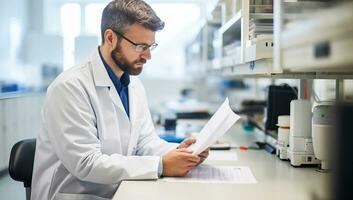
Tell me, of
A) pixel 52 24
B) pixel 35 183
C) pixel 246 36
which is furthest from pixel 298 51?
pixel 52 24

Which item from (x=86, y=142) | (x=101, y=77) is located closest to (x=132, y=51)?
(x=101, y=77)

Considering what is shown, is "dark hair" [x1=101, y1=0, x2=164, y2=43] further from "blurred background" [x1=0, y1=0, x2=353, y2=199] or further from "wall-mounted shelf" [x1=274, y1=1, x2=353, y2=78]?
"wall-mounted shelf" [x1=274, y1=1, x2=353, y2=78]

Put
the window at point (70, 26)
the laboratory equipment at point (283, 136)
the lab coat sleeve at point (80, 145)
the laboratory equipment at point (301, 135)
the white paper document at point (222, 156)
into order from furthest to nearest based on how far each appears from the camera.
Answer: the window at point (70, 26), the white paper document at point (222, 156), the laboratory equipment at point (283, 136), the laboratory equipment at point (301, 135), the lab coat sleeve at point (80, 145)

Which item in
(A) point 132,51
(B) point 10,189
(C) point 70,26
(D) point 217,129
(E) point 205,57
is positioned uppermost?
(C) point 70,26

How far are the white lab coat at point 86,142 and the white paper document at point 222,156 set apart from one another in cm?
23

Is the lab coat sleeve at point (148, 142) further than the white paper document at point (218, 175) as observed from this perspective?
Yes

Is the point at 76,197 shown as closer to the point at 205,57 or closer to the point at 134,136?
the point at 134,136

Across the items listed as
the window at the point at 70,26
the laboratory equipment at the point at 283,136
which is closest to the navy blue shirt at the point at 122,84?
the laboratory equipment at the point at 283,136

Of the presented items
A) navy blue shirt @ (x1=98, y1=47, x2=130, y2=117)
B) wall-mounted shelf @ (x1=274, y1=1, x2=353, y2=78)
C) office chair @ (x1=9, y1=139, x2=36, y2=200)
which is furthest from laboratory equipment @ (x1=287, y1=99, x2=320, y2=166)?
office chair @ (x1=9, y1=139, x2=36, y2=200)

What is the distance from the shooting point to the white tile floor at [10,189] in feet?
9.96

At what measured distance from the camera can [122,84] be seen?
5.65ft

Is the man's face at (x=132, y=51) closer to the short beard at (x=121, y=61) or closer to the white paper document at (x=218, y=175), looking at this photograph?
the short beard at (x=121, y=61)

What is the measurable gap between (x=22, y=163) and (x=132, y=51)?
0.66 metres

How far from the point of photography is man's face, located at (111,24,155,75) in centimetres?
158
